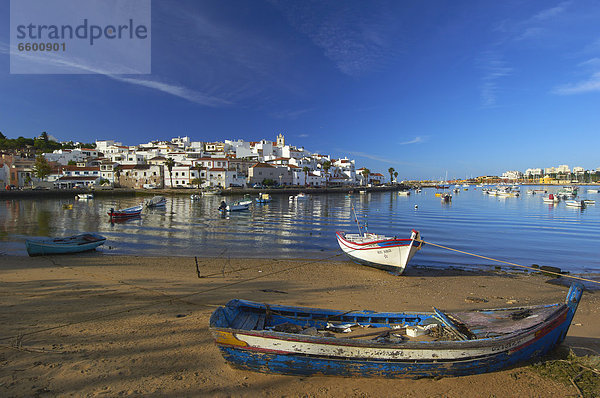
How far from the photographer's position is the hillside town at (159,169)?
7506 cm

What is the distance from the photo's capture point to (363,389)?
508 centimetres

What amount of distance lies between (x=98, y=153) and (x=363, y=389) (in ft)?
423

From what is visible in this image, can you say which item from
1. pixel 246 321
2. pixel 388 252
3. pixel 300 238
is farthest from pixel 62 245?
pixel 388 252

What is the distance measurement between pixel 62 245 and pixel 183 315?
12.4 m

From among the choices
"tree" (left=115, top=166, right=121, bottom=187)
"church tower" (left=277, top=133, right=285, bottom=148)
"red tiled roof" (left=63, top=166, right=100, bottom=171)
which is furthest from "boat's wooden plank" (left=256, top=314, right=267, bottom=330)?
"church tower" (left=277, top=133, right=285, bottom=148)

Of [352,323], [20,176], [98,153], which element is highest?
[98,153]

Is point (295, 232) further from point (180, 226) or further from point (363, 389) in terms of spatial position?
point (363, 389)

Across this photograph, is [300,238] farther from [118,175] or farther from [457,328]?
[118,175]

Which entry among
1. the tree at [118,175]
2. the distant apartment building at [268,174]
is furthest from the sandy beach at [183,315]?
the distant apartment building at [268,174]

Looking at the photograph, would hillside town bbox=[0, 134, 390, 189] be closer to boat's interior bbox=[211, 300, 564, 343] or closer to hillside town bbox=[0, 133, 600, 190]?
hillside town bbox=[0, 133, 600, 190]

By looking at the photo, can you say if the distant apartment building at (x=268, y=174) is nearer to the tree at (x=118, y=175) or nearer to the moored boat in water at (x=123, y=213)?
the tree at (x=118, y=175)

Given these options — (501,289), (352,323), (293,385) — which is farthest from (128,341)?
(501,289)

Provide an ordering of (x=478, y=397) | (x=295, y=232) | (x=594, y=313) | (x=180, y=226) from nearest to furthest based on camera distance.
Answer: (x=478, y=397)
(x=594, y=313)
(x=295, y=232)
(x=180, y=226)

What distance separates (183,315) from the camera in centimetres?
773
